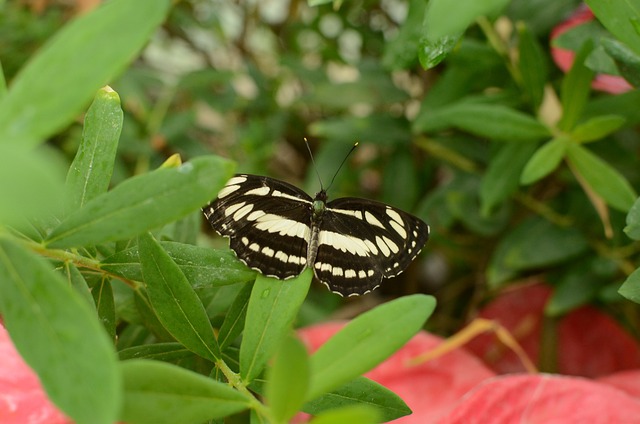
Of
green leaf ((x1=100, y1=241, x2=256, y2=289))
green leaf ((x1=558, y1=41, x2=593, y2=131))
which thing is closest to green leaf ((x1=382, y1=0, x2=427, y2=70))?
green leaf ((x1=558, y1=41, x2=593, y2=131))

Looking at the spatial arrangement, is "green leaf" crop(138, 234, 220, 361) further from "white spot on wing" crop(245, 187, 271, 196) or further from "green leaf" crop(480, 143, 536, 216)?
"green leaf" crop(480, 143, 536, 216)

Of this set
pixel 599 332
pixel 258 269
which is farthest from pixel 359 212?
pixel 599 332

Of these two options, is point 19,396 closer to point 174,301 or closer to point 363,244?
point 174,301

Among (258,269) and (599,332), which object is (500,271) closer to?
(599,332)

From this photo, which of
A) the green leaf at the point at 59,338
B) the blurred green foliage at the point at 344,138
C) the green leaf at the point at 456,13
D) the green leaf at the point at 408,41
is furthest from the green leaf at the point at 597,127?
the green leaf at the point at 59,338

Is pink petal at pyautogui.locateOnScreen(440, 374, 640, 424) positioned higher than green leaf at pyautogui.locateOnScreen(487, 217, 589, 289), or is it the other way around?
green leaf at pyautogui.locateOnScreen(487, 217, 589, 289)

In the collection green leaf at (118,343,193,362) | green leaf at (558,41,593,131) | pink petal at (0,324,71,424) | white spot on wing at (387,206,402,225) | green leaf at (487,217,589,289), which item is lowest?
green leaf at (487,217,589,289)

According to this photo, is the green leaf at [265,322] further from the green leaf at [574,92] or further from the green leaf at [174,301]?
the green leaf at [574,92]

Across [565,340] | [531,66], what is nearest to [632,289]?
[531,66]
